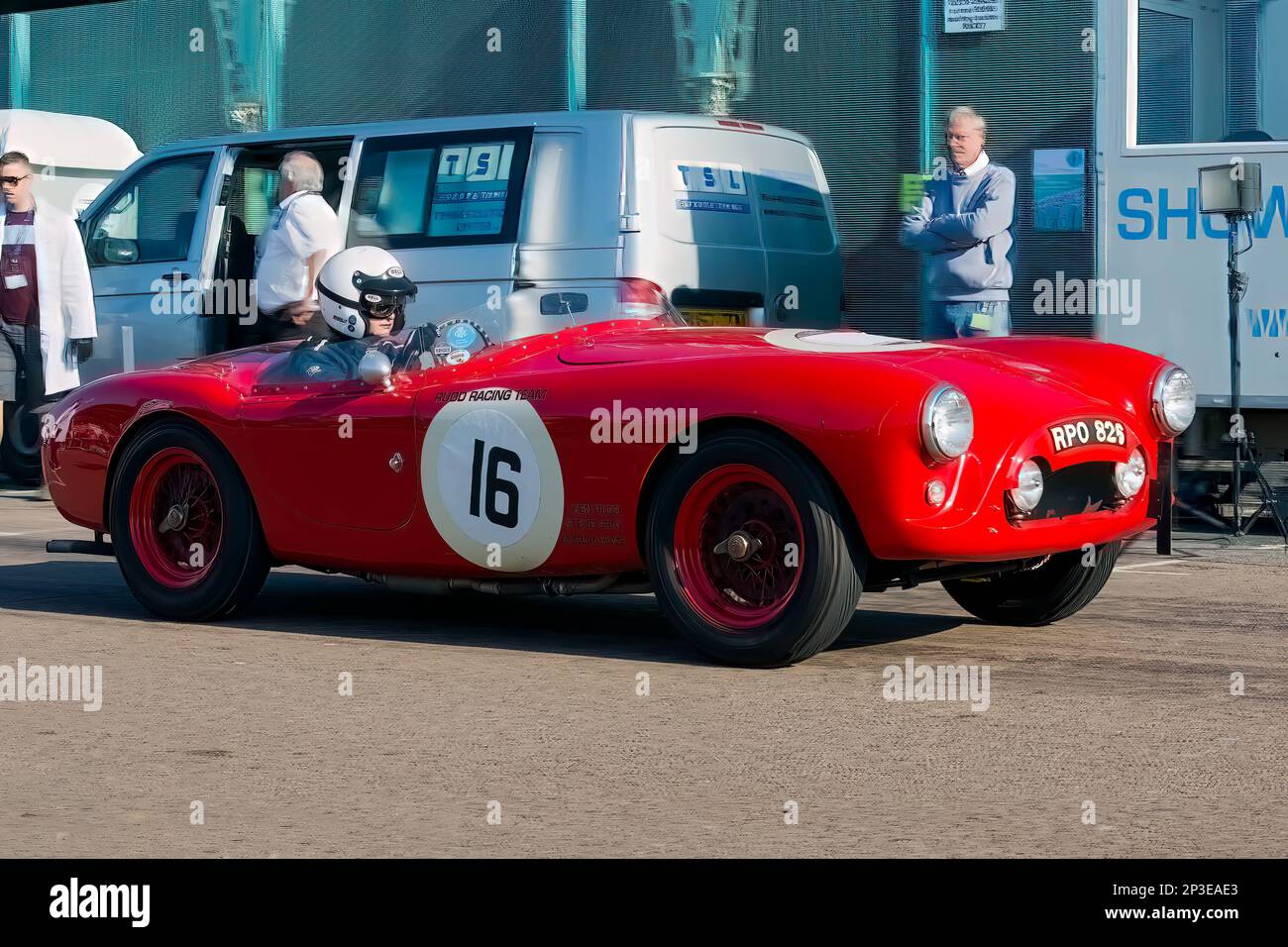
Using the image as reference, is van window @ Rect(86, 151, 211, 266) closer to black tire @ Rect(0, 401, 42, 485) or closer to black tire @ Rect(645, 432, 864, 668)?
black tire @ Rect(0, 401, 42, 485)

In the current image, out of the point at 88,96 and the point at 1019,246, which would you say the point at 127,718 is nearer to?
the point at 1019,246

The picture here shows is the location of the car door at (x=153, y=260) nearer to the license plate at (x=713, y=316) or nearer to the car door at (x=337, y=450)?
the license plate at (x=713, y=316)

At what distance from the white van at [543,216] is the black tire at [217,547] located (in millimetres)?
2729

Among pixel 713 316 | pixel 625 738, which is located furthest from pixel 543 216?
pixel 625 738

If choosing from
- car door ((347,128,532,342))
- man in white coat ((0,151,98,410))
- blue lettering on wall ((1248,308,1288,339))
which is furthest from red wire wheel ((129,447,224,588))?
blue lettering on wall ((1248,308,1288,339))

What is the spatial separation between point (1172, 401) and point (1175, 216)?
439 cm

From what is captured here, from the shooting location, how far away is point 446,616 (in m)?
7.95

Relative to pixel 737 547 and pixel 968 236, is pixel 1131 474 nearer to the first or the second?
pixel 737 547

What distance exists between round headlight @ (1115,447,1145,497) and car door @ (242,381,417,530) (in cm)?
235

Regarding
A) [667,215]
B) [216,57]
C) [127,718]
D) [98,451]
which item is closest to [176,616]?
[98,451]

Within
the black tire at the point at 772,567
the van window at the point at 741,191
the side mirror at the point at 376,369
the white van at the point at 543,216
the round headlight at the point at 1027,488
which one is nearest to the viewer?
the black tire at the point at 772,567

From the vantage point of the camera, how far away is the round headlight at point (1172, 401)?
7.00 m

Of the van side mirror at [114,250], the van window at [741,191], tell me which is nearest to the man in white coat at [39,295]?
the van side mirror at [114,250]

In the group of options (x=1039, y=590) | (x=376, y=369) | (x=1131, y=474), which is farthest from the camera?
(x=1039, y=590)
